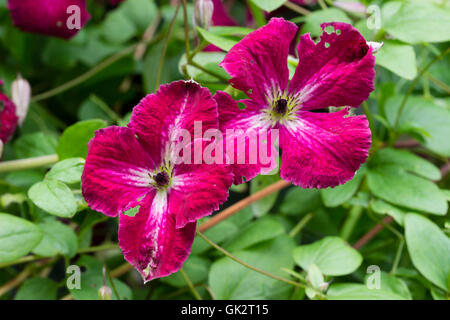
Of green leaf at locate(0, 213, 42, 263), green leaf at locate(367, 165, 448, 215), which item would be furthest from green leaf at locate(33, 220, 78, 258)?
green leaf at locate(367, 165, 448, 215)

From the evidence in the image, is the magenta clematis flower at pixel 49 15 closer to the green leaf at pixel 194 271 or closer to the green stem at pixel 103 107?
the green stem at pixel 103 107

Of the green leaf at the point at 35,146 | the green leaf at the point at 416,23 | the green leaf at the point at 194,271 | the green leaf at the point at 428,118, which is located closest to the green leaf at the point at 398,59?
the green leaf at the point at 416,23

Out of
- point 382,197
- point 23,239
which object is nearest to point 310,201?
point 382,197

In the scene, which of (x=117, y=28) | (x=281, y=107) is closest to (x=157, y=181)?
(x=281, y=107)

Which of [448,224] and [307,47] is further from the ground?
[307,47]

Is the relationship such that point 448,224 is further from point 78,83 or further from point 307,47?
point 78,83

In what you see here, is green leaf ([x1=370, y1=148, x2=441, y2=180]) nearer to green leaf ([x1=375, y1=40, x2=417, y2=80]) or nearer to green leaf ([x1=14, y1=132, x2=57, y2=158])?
green leaf ([x1=375, y1=40, x2=417, y2=80])
